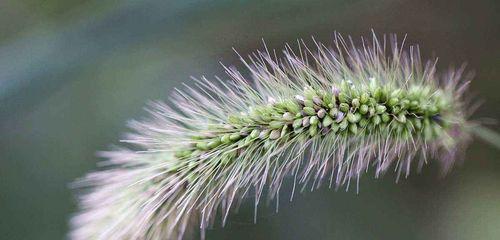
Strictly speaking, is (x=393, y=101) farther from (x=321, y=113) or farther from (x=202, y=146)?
(x=202, y=146)

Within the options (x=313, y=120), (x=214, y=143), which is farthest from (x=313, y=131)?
(x=214, y=143)

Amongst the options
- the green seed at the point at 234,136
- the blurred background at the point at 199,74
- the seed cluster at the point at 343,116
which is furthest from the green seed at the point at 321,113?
the blurred background at the point at 199,74

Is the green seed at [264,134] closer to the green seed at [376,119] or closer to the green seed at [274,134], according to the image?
the green seed at [274,134]

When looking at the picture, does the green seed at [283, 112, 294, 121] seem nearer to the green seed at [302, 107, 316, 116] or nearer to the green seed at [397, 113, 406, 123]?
the green seed at [302, 107, 316, 116]

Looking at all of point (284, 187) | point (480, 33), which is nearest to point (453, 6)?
point (480, 33)

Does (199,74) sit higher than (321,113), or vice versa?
(199,74)
